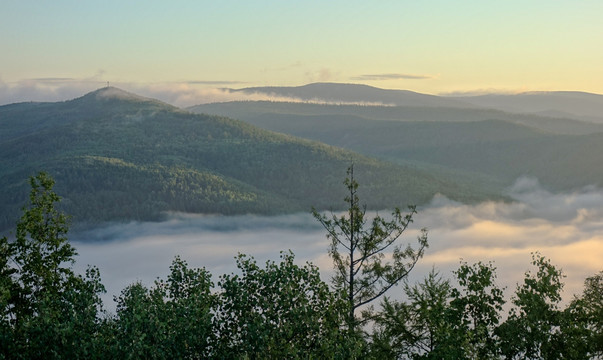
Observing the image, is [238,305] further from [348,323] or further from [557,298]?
[557,298]

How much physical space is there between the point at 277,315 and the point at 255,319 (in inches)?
90.5

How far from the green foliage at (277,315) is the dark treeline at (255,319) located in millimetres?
76

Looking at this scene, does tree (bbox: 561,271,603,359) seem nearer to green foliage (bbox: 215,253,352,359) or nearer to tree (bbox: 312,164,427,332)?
tree (bbox: 312,164,427,332)

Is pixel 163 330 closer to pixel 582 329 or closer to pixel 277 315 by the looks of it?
pixel 277 315

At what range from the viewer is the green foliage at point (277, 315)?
120 ft

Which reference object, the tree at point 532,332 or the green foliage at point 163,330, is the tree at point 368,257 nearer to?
the tree at point 532,332

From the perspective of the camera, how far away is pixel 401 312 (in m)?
43.5

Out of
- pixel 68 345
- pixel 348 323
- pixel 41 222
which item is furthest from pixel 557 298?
pixel 41 222

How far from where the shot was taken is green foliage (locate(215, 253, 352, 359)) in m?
36.6

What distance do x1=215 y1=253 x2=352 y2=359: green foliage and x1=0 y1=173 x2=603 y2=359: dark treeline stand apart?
8 centimetres

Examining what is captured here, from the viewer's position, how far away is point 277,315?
3991cm

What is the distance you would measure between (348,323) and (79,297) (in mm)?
15742

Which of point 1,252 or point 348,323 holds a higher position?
point 1,252

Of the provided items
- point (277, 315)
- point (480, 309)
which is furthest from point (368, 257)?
point (277, 315)
